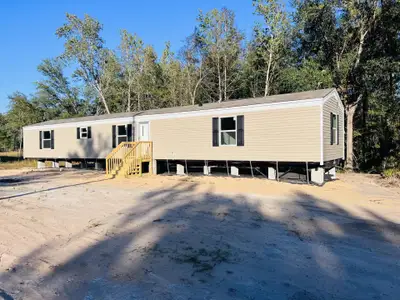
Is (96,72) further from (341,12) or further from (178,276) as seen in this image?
(178,276)

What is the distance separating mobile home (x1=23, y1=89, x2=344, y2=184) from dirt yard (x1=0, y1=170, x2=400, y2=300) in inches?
123

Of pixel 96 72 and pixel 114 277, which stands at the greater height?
pixel 96 72

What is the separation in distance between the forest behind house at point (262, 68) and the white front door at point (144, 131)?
9485 mm

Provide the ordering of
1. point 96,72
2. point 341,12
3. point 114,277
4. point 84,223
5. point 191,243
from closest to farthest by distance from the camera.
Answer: point 114,277
point 191,243
point 84,223
point 341,12
point 96,72

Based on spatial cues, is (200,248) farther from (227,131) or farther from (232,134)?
(232,134)

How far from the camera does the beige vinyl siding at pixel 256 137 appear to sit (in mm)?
10484

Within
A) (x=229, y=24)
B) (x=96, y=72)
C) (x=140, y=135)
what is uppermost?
(x=229, y=24)

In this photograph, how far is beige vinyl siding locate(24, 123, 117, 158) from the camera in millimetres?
16469

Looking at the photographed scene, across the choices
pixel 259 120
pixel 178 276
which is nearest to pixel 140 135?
pixel 259 120

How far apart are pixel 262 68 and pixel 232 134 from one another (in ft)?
41.3

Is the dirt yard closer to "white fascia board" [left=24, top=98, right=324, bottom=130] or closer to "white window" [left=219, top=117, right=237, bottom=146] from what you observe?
"white fascia board" [left=24, top=98, right=324, bottom=130]

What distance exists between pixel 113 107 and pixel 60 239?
99.9ft

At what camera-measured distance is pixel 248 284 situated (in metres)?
3.21

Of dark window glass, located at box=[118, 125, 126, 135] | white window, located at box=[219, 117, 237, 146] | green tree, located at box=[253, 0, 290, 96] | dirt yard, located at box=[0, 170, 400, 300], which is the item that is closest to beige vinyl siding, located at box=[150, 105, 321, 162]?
white window, located at box=[219, 117, 237, 146]
